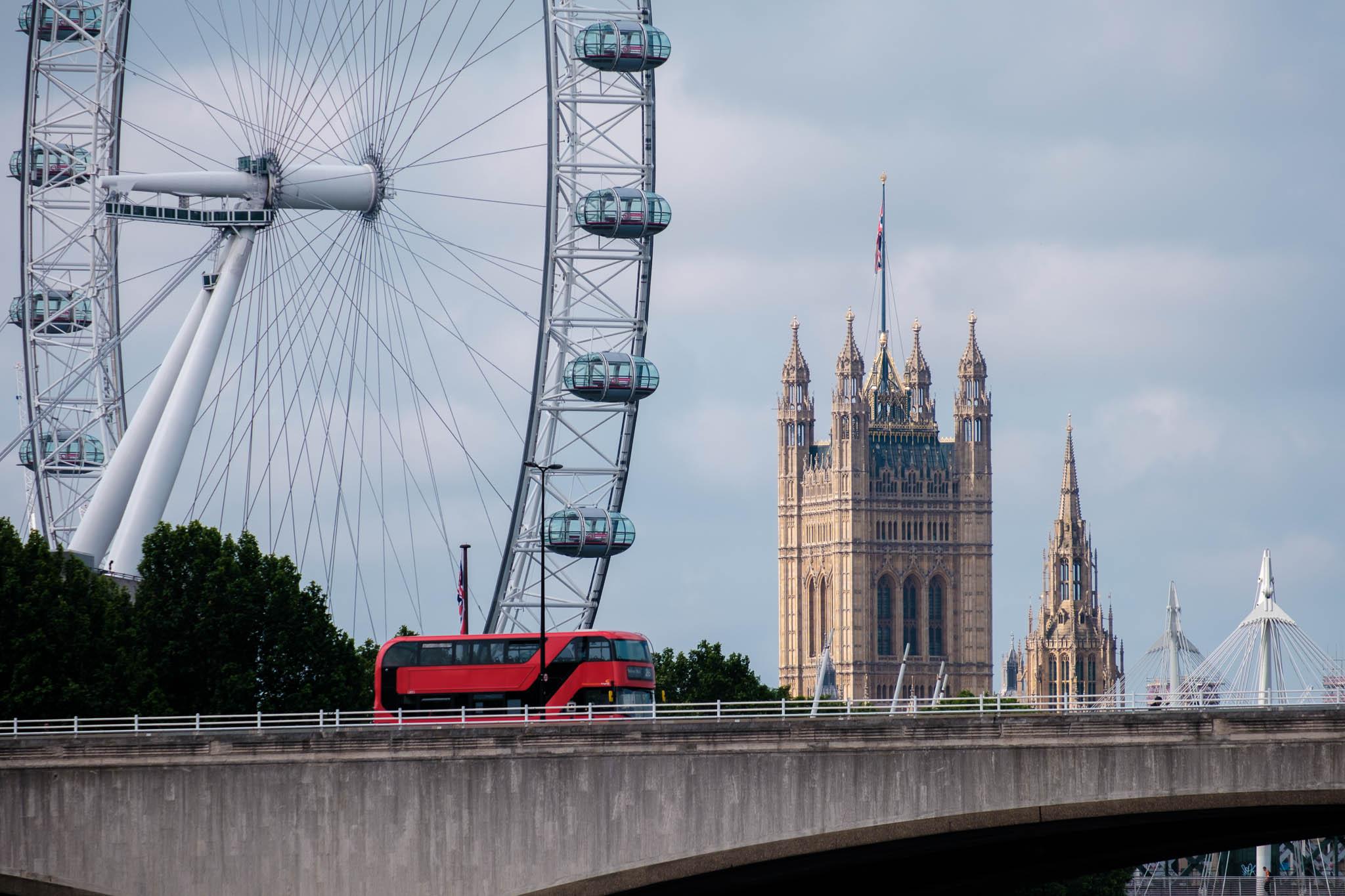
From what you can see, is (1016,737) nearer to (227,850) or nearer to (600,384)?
(227,850)

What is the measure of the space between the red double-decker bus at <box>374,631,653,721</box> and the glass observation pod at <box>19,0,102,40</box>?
33.0 m

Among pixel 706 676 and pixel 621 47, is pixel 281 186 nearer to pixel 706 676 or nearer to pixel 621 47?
pixel 621 47

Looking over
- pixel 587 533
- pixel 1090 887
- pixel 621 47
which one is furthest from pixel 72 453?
pixel 1090 887

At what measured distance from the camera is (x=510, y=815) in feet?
174

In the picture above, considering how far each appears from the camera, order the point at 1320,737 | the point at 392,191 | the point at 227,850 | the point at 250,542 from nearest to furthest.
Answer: the point at 1320,737 < the point at 227,850 < the point at 392,191 < the point at 250,542

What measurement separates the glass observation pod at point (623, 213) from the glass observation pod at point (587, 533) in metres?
10.3

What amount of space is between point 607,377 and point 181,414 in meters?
15.6

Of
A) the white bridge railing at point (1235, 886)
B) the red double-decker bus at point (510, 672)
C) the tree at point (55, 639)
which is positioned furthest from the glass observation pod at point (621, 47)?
the white bridge railing at point (1235, 886)

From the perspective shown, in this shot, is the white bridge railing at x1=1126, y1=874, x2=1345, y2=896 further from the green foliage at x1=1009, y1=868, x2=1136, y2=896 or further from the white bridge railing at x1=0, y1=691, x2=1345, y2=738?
the white bridge railing at x1=0, y1=691, x2=1345, y2=738

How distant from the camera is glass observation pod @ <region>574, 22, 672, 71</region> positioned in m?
83.1

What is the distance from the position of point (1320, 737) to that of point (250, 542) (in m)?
44.0

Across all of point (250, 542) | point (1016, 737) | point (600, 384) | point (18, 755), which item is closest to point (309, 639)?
point (250, 542)

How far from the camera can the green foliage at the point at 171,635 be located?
2881 inches

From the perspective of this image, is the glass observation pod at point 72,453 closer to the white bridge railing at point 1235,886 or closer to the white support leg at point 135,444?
the white support leg at point 135,444
